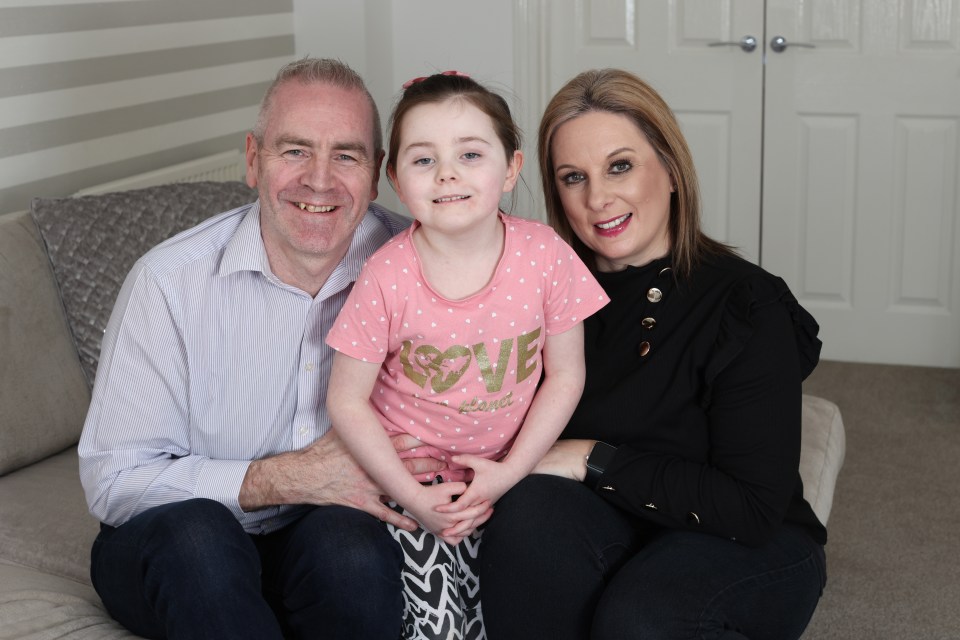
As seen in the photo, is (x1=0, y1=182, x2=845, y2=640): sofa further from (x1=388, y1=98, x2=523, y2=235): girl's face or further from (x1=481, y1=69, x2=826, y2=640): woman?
(x1=388, y1=98, x2=523, y2=235): girl's face

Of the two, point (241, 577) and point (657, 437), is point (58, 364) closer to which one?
point (241, 577)

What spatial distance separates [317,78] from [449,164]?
344 millimetres

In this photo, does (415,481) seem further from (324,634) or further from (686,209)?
(686,209)

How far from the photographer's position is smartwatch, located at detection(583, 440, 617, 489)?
1.72 m

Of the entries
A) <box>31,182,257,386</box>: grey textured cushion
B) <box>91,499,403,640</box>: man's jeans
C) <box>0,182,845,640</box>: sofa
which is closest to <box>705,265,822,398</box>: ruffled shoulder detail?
<box>0,182,845,640</box>: sofa

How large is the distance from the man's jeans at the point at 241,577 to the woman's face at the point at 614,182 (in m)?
0.57

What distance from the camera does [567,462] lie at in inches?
68.4

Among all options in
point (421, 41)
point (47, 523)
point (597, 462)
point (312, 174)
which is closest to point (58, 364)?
point (47, 523)

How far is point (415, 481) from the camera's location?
65.9 inches

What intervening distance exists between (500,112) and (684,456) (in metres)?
0.58

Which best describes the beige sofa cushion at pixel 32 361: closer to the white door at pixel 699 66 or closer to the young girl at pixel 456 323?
the young girl at pixel 456 323

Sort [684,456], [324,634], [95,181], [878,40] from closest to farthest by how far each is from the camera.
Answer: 1. [324,634]
2. [684,456]
3. [95,181]
4. [878,40]

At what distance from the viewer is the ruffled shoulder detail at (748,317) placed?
5.51 feet

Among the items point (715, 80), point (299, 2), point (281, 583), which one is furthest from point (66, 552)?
point (715, 80)
